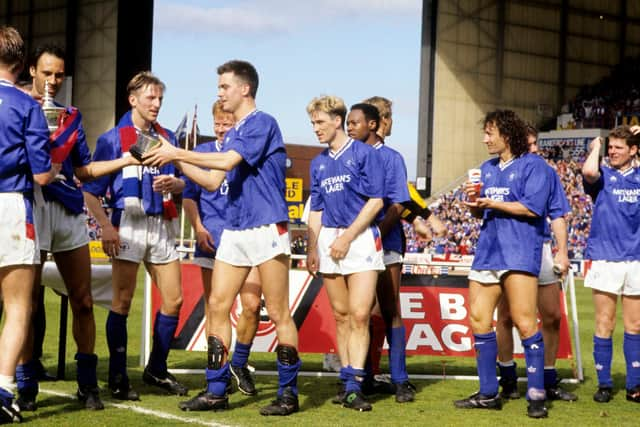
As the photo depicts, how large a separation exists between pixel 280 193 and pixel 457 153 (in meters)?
39.3

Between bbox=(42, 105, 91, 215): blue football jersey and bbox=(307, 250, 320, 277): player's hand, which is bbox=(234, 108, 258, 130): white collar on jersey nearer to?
bbox=(42, 105, 91, 215): blue football jersey

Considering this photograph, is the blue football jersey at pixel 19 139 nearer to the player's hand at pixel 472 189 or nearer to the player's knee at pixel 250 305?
the player's knee at pixel 250 305

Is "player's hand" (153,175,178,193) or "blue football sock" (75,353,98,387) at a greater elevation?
"player's hand" (153,175,178,193)

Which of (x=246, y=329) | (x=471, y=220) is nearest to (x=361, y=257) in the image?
(x=246, y=329)

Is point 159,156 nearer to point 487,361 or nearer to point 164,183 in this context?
point 164,183

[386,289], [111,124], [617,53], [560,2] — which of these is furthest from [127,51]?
[386,289]

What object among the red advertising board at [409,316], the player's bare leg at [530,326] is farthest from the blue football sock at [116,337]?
the player's bare leg at [530,326]

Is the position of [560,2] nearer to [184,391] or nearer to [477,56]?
[477,56]

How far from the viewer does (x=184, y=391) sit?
755 centimetres

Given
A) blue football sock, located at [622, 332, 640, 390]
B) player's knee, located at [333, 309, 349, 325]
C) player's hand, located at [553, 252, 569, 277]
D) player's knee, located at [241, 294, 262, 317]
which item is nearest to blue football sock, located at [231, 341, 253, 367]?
player's knee, located at [241, 294, 262, 317]

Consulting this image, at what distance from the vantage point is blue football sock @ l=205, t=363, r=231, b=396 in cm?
667

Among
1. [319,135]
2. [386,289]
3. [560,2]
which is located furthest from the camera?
[560,2]

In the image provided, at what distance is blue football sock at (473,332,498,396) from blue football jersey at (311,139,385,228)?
1.31 m

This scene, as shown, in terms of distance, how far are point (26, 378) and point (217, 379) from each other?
128cm
